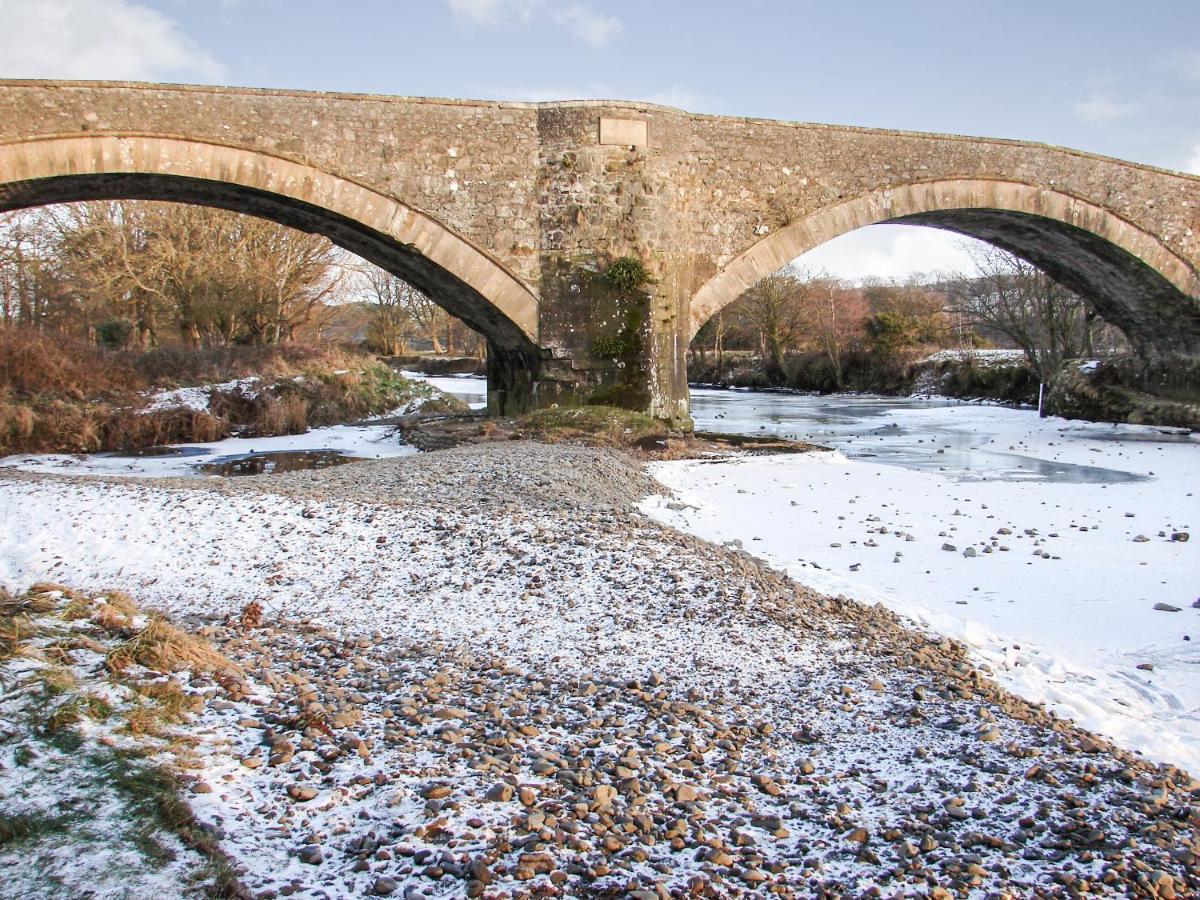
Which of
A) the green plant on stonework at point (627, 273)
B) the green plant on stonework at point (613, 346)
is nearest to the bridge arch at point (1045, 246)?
the green plant on stonework at point (627, 273)

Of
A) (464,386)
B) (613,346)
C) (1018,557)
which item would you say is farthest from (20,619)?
(464,386)

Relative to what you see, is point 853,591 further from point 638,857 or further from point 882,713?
point 638,857

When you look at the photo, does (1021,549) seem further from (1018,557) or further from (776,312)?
(776,312)

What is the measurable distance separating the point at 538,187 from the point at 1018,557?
862cm

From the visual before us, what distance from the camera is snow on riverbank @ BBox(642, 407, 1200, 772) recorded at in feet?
12.8

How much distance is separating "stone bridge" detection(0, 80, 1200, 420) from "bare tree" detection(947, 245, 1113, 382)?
9134 millimetres

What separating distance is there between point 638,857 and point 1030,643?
2827 mm

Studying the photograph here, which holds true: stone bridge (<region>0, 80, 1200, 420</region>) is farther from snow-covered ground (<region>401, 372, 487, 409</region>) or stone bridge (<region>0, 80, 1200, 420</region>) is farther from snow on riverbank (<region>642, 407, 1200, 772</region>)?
snow-covered ground (<region>401, 372, 487, 409</region>)

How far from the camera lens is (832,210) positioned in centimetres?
1386

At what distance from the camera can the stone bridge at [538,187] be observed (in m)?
10.8

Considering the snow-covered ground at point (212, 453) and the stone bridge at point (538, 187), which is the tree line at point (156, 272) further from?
the stone bridge at point (538, 187)

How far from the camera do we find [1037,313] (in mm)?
23781

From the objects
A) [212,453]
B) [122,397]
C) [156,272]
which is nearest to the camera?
[212,453]

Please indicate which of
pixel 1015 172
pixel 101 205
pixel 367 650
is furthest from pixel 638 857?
pixel 101 205
